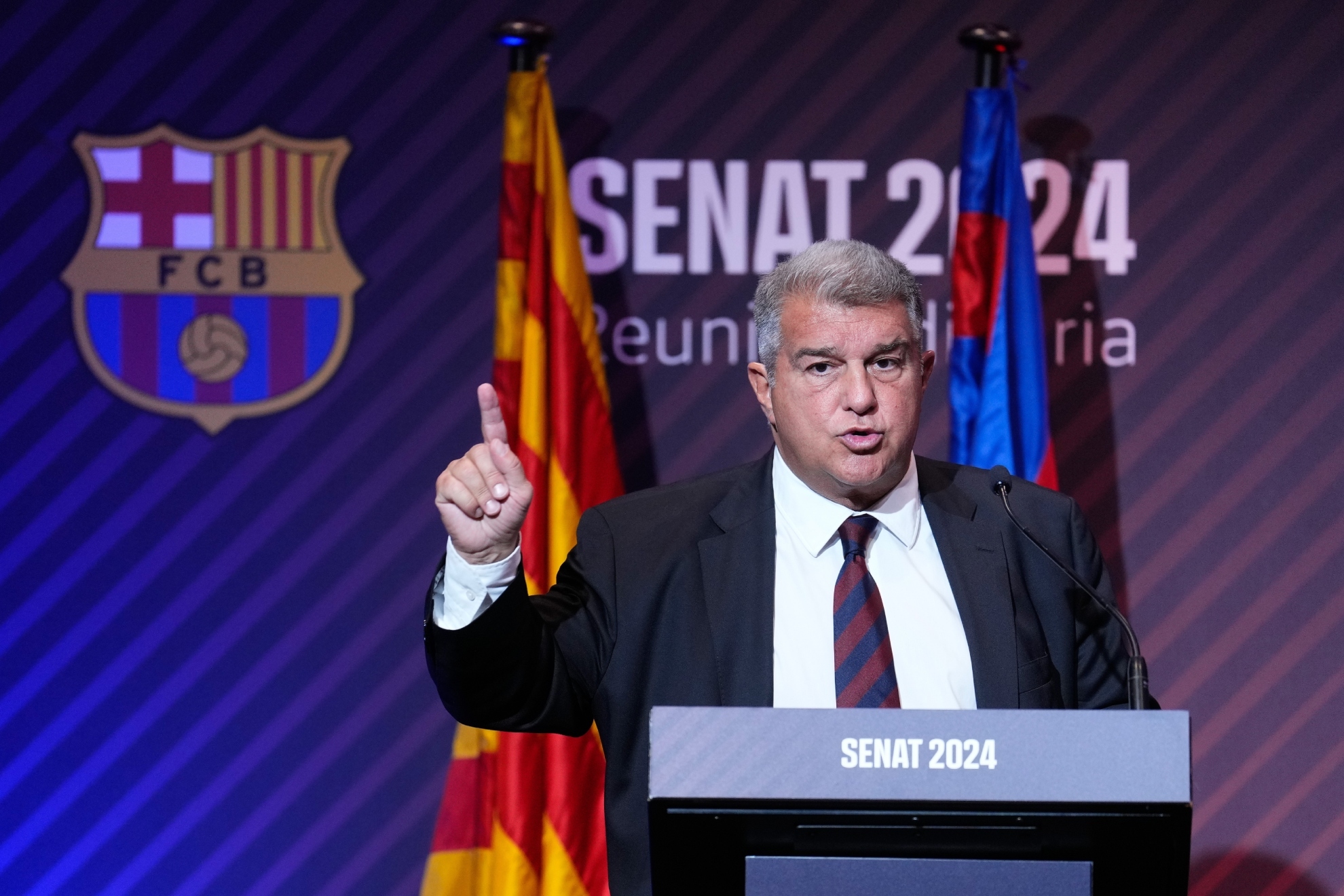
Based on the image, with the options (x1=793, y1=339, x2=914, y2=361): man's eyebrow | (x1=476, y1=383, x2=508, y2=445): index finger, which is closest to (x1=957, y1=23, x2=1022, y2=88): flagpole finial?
(x1=793, y1=339, x2=914, y2=361): man's eyebrow

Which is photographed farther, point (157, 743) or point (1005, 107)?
point (157, 743)

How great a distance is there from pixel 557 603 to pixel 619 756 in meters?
0.23

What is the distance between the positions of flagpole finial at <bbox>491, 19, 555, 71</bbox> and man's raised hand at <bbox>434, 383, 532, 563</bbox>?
65.4 inches

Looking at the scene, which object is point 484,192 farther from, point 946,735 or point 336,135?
point 946,735

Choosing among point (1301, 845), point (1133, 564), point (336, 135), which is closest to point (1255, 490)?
point (1133, 564)

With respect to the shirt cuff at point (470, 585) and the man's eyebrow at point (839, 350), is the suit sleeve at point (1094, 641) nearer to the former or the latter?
the man's eyebrow at point (839, 350)

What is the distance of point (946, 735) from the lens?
1.11 m

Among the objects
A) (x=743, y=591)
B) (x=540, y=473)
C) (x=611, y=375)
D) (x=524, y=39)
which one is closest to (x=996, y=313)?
(x=611, y=375)

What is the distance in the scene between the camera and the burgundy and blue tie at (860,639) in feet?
5.64

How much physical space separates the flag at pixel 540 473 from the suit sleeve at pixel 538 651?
1094 millimetres

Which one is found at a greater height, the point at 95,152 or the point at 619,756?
the point at 95,152

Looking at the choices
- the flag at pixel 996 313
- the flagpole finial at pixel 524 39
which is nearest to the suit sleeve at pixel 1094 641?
the flag at pixel 996 313

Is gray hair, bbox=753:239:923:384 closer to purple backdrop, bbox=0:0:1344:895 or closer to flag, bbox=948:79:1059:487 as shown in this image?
flag, bbox=948:79:1059:487

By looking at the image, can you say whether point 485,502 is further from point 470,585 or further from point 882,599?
point 882,599
